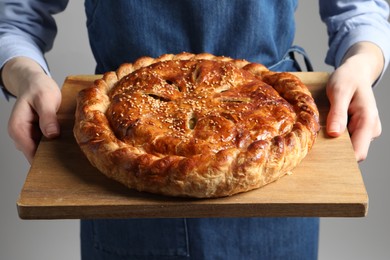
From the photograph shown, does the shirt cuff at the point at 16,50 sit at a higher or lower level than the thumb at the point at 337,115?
higher

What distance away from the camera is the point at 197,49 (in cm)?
225

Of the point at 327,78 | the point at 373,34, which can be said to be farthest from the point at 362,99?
the point at 373,34

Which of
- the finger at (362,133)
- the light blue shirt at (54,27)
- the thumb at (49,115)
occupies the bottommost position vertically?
the finger at (362,133)

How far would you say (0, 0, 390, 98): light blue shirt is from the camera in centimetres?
225

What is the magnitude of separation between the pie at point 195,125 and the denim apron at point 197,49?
0.18 metres

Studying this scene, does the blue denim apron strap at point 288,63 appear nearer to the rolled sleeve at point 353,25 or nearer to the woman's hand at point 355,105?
the rolled sleeve at point 353,25

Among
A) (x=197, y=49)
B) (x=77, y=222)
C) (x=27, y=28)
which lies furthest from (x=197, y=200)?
(x=77, y=222)

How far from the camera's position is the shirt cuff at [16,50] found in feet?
7.29

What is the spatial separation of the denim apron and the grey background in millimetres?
1338

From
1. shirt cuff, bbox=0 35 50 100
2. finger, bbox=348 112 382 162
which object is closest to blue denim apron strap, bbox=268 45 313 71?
finger, bbox=348 112 382 162

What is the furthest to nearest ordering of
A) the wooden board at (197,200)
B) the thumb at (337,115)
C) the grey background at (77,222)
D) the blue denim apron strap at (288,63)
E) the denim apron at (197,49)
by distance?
the grey background at (77,222), the blue denim apron strap at (288,63), the denim apron at (197,49), the thumb at (337,115), the wooden board at (197,200)

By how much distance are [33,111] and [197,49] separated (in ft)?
1.70

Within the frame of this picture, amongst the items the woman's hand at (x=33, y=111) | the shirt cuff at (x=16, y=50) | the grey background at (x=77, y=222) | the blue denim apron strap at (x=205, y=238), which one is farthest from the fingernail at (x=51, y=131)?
the grey background at (x=77, y=222)

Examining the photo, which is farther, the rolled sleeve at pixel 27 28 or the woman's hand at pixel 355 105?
the rolled sleeve at pixel 27 28
